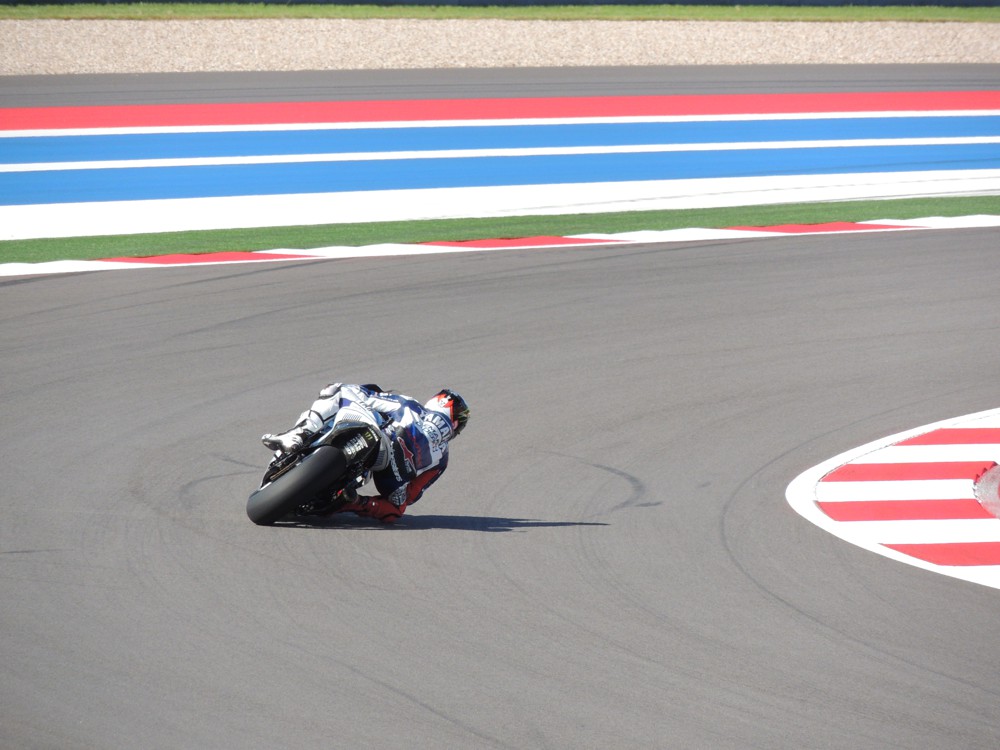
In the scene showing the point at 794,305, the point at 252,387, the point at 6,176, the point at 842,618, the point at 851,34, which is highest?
the point at 851,34

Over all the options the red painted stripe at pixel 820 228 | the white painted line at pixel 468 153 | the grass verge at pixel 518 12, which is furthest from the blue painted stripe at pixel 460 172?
the grass verge at pixel 518 12

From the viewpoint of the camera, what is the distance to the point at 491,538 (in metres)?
6.87

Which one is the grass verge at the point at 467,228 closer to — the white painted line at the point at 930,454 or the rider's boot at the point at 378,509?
the white painted line at the point at 930,454

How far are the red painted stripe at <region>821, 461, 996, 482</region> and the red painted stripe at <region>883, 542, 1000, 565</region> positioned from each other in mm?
1097

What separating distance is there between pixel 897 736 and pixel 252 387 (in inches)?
233

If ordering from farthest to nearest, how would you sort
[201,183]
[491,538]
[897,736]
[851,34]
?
[851,34] < [201,183] < [491,538] < [897,736]

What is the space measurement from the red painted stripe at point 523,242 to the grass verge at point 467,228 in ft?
0.67

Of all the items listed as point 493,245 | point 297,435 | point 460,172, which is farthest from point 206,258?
point 297,435

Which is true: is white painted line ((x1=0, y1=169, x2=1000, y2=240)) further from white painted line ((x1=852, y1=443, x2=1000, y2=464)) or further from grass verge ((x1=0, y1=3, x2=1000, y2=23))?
grass verge ((x1=0, y1=3, x2=1000, y2=23))

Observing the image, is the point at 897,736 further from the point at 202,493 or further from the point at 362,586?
the point at 202,493

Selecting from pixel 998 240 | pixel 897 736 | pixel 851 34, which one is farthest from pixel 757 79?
pixel 897 736

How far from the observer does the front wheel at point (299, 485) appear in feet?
21.8

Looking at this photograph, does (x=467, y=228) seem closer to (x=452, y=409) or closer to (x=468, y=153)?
(x=468, y=153)

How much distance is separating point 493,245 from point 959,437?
21.7 feet
